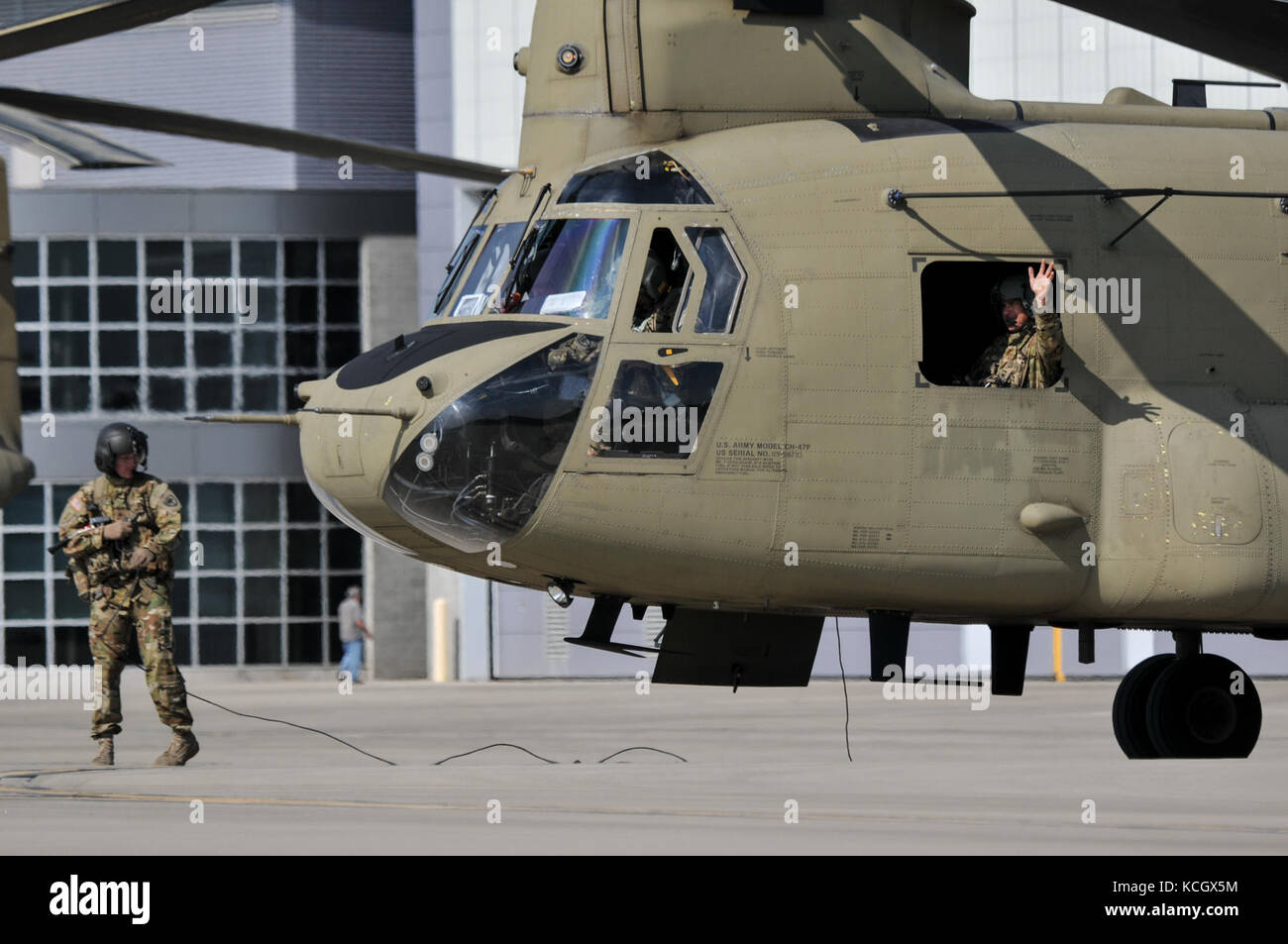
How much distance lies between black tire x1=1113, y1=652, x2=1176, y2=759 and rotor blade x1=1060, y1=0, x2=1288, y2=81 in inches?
177

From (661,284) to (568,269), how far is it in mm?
575

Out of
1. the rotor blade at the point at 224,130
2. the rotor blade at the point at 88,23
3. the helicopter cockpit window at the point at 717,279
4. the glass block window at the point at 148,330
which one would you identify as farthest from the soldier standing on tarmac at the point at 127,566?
the glass block window at the point at 148,330

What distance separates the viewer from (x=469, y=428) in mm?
11430

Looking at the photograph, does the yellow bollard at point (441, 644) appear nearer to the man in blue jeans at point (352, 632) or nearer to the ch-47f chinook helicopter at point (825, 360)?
the man in blue jeans at point (352, 632)

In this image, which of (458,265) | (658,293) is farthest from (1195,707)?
(458,265)

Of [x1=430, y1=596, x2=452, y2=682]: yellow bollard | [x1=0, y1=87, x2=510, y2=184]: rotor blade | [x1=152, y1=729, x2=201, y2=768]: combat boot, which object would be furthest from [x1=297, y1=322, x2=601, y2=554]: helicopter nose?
[x1=430, y1=596, x2=452, y2=682]: yellow bollard

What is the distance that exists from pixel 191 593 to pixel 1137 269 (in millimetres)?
26648

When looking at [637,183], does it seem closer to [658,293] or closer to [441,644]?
[658,293]

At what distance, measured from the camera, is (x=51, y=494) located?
35625mm

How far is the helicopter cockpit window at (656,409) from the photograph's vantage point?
11469mm

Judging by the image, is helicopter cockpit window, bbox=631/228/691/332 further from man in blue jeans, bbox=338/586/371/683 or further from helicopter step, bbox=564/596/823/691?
man in blue jeans, bbox=338/586/371/683

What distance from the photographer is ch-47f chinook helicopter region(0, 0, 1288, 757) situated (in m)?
11.5
